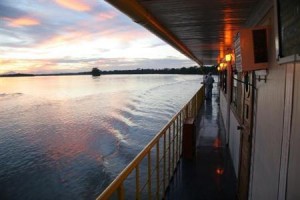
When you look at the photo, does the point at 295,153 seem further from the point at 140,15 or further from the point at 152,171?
the point at 152,171

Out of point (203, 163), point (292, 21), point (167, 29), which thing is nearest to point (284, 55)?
point (292, 21)

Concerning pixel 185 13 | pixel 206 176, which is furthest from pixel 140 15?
pixel 206 176

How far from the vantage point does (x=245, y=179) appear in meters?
3.77

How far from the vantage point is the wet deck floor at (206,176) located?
4422mm

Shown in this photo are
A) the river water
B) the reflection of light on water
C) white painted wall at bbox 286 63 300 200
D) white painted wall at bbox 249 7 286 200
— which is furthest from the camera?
the reflection of light on water

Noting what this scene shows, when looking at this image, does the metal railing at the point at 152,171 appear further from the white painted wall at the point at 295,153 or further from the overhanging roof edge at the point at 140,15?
the overhanging roof edge at the point at 140,15

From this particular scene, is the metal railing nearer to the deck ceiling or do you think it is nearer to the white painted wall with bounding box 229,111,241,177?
the white painted wall with bounding box 229,111,241,177

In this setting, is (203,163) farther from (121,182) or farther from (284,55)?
(284,55)

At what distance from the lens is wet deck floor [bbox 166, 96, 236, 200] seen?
442 cm

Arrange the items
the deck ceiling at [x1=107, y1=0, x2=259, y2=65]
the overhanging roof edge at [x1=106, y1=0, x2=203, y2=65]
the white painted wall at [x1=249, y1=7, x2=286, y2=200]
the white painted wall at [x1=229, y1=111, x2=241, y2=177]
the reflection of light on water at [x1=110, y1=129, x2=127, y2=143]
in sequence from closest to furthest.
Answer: the white painted wall at [x1=249, y1=7, x2=286, y2=200], the overhanging roof edge at [x1=106, y1=0, x2=203, y2=65], the deck ceiling at [x1=107, y1=0, x2=259, y2=65], the white painted wall at [x1=229, y1=111, x2=241, y2=177], the reflection of light on water at [x1=110, y1=129, x2=127, y2=143]

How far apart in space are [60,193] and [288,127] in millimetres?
8371

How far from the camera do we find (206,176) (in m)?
5.14

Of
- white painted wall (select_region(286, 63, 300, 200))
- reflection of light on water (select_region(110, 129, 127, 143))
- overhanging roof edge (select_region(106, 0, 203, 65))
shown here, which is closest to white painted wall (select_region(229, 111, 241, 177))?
overhanging roof edge (select_region(106, 0, 203, 65))

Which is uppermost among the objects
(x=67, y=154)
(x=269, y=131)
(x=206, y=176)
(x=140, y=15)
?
(x=140, y=15)
